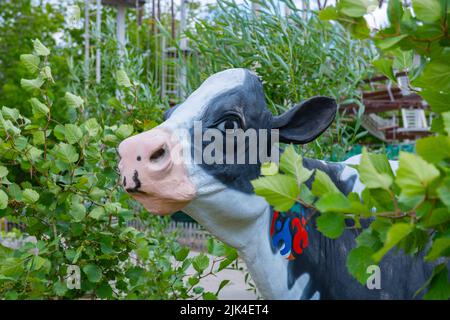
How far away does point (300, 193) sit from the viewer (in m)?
1.03

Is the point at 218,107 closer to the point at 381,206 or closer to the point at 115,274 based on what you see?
the point at 381,206

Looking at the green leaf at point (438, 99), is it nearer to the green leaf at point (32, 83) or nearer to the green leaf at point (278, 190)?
the green leaf at point (278, 190)

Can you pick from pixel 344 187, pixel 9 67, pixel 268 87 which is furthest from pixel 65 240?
pixel 9 67

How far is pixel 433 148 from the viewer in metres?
0.93

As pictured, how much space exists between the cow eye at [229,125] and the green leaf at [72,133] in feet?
3.28

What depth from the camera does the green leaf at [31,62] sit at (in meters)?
2.67

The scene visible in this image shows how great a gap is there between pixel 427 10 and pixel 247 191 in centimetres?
83

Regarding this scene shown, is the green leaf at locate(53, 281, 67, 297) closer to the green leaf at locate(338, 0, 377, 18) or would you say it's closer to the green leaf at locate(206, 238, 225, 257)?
the green leaf at locate(206, 238, 225, 257)

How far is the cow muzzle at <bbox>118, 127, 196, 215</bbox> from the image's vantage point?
1.49 metres

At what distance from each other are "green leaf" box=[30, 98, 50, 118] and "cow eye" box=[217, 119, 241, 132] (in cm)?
116

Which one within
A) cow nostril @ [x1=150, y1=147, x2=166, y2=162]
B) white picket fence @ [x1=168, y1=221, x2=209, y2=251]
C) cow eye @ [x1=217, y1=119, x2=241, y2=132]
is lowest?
white picket fence @ [x1=168, y1=221, x2=209, y2=251]

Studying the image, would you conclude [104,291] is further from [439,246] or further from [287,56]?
[439,246]

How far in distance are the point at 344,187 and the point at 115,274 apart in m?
1.31

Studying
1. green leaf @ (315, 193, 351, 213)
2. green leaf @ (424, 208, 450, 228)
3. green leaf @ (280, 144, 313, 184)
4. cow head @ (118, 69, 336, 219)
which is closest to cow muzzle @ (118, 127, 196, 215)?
cow head @ (118, 69, 336, 219)
